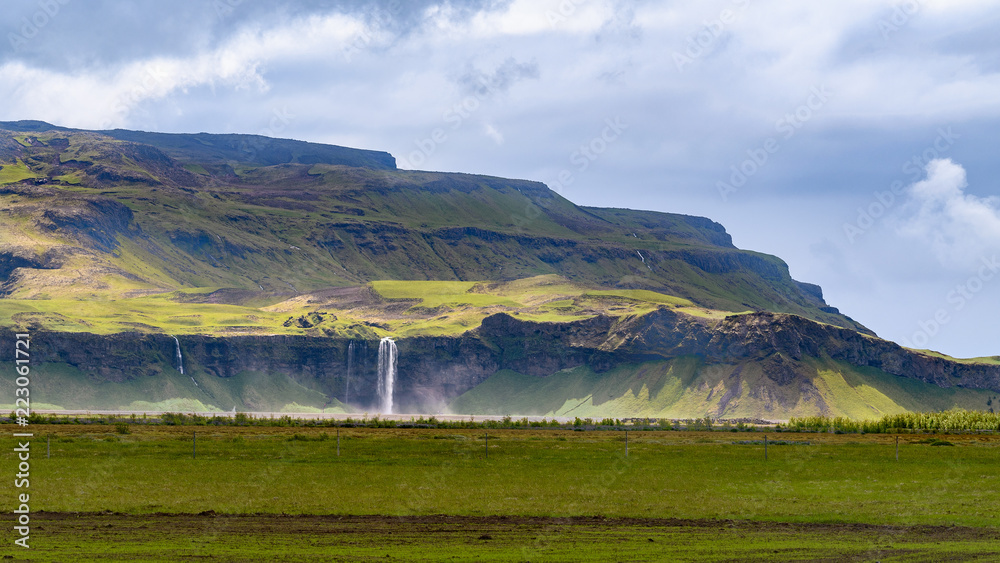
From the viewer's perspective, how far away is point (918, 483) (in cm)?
5600

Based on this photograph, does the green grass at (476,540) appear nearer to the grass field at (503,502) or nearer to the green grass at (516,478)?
the grass field at (503,502)

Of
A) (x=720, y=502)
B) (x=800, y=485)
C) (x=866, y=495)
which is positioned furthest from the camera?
(x=800, y=485)

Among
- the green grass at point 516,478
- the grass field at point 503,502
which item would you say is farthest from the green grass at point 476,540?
the green grass at point 516,478

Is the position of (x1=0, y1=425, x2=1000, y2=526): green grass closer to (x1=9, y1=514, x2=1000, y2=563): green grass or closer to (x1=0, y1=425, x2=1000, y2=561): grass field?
(x1=0, y1=425, x2=1000, y2=561): grass field

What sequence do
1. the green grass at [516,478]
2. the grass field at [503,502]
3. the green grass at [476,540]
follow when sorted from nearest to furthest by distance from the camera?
the green grass at [476,540] → the grass field at [503,502] → the green grass at [516,478]

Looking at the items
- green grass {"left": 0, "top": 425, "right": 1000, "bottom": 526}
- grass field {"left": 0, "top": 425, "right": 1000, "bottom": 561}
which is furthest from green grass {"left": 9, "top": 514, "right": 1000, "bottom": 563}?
green grass {"left": 0, "top": 425, "right": 1000, "bottom": 526}

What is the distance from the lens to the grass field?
112 feet

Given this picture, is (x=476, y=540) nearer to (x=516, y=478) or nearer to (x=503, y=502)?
(x=503, y=502)

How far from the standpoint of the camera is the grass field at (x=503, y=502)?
112 feet

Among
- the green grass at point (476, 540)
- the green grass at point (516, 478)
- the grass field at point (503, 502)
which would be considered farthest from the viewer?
the green grass at point (516, 478)

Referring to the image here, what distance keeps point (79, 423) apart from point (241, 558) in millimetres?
87020

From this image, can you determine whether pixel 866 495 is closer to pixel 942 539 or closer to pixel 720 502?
pixel 720 502

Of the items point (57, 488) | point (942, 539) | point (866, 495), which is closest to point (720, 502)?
point (866, 495)

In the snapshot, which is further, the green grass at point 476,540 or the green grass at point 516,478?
the green grass at point 516,478
